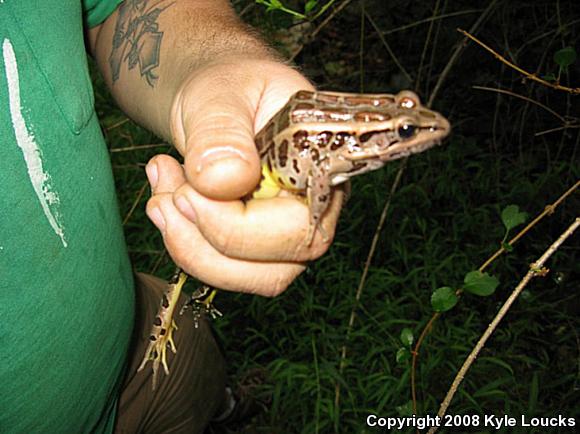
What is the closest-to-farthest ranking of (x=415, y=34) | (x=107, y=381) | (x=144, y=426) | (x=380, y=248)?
(x=107, y=381) → (x=144, y=426) → (x=380, y=248) → (x=415, y=34)

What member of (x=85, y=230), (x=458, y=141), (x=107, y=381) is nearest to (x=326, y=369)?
(x=107, y=381)

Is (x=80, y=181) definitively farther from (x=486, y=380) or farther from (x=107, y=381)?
(x=486, y=380)

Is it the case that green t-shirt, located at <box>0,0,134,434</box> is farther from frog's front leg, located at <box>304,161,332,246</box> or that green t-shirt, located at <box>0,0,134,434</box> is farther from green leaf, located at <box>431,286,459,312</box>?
green leaf, located at <box>431,286,459,312</box>

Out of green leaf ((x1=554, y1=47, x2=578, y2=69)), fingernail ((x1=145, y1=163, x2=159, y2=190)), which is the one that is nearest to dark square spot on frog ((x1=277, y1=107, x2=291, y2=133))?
fingernail ((x1=145, y1=163, x2=159, y2=190))

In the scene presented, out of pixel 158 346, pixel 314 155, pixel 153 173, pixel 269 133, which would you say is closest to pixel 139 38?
pixel 153 173

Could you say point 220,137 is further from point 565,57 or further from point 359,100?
point 565,57

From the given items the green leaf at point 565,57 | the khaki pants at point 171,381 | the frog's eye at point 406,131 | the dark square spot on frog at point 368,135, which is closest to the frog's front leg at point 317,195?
the dark square spot on frog at point 368,135
